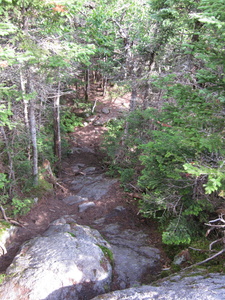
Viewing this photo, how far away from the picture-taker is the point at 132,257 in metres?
6.83

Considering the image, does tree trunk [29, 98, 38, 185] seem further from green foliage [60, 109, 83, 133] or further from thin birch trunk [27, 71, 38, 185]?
green foliage [60, 109, 83, 133]

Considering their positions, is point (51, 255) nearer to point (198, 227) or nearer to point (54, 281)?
point (54, 281)

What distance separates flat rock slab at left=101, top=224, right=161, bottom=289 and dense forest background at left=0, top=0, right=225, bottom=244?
40.4 inches

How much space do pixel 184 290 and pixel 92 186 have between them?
9648 millimetres

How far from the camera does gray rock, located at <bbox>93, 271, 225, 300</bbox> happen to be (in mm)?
3451

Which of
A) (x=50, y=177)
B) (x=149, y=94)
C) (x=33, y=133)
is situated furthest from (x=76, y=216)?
(x=149, y=94)

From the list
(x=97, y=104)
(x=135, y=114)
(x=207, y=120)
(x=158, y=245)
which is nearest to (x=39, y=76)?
(x=135, y=114)

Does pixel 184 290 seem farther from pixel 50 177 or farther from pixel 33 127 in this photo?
pixel 50 177

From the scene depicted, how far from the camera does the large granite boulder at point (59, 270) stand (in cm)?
509

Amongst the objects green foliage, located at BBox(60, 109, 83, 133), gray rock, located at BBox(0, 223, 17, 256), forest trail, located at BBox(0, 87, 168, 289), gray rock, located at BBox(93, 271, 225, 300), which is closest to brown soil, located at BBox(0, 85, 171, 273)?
forest trail, located at BBox(0, 87, 168, 289)

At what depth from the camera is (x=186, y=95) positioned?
5.37 metres

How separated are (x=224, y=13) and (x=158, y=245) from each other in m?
6.79

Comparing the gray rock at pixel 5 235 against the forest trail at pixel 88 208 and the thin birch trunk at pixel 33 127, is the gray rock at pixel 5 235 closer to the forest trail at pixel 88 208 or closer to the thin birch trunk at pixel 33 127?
the forest trail at pixel 88 208

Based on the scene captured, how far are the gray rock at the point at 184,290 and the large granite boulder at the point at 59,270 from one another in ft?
→ 5.08
